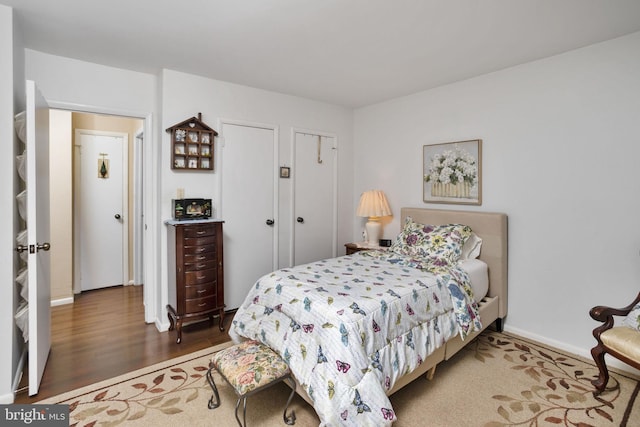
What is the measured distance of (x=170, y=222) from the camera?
9.88 feet

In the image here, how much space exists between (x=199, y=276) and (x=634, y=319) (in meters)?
3.30

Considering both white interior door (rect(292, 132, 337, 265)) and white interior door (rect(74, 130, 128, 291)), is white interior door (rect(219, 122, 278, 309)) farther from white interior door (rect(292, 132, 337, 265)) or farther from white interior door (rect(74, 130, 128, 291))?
white interior door (rect(74, 130, 128, 291))

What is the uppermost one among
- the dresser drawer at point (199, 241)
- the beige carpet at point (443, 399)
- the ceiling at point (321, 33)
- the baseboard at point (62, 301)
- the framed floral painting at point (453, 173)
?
the ceiling at point (321, 33)

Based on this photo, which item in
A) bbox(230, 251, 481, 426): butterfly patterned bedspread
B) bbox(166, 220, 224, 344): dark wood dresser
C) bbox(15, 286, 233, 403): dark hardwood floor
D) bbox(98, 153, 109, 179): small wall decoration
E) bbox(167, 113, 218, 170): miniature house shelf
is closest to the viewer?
bbox(230, 251, 481, 426): butterfly patterned bedspread

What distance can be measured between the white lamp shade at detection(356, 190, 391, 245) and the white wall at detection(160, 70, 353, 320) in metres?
0.58

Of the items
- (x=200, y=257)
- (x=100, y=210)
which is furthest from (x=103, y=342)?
(x=100, y=210)

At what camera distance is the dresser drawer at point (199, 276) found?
2.98 metres

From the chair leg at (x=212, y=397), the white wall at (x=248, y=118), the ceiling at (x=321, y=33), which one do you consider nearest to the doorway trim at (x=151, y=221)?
the white wall at (x=248, y=118)

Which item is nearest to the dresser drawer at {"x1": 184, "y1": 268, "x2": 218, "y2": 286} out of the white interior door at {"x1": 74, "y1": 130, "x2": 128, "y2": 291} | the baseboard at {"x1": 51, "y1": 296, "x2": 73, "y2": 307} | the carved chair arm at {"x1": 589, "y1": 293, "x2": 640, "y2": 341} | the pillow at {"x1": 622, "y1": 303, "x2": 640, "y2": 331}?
the baseboard at {"x1": 51, "y1": 296, "x2": 73, "y2": 307}

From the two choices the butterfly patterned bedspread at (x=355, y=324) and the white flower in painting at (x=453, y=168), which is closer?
the butterfly patterned bedspread at (x=355, y=324)

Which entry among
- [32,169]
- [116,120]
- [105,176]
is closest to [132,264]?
[105,176]

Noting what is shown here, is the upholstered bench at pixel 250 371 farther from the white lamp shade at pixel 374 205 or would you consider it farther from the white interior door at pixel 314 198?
the white lamp shade at pixel 374 205

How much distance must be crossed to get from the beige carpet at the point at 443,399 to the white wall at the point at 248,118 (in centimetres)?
111

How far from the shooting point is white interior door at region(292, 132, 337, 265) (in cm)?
411
